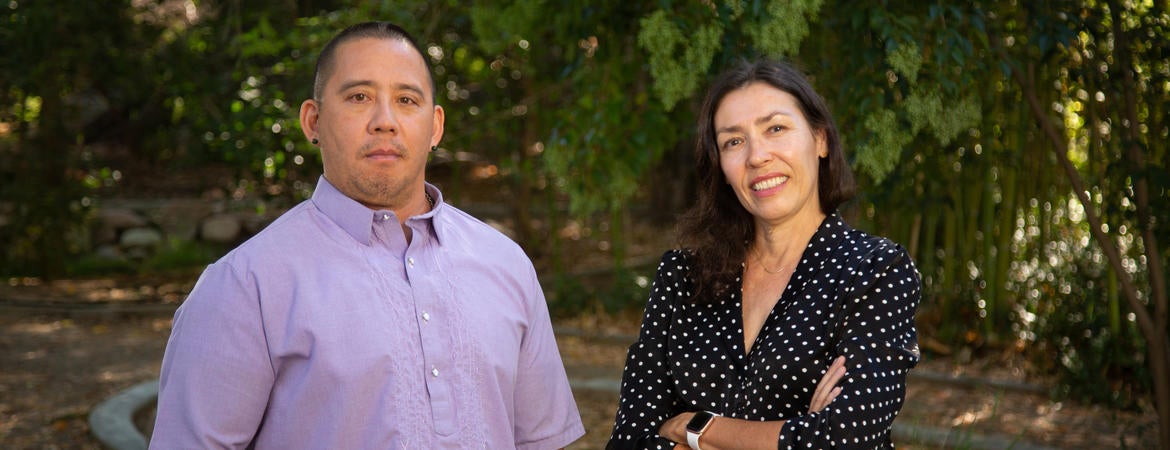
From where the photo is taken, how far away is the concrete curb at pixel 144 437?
4363 mm

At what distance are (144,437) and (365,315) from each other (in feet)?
11.0

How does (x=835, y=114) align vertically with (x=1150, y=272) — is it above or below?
above

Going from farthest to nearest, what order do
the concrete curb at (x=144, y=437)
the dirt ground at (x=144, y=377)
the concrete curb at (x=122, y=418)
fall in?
the dirt ground at (x=144, y=377)
the concrete curb at (x=122, y=418)
the concrete curb at (x=144, y=437)

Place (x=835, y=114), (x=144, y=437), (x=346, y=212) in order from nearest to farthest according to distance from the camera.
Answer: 1. (x=346, y=212)
2. (x=835, y=114)
3. (x=144, y=437)

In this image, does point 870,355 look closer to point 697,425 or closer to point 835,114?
point 697,425

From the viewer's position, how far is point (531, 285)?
2.19 meters

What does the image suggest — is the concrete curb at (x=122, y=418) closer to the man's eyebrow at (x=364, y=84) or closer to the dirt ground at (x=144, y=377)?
the dirt ground at (x=144, y=377)

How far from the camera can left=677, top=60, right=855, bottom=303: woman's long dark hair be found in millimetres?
2311

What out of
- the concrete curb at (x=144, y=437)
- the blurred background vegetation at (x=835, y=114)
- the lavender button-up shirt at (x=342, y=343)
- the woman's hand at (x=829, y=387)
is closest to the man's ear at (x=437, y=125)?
the lavender button-up shirt at (x=342, y=343)

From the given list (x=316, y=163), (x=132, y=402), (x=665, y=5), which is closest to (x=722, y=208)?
(x=665, y=5)

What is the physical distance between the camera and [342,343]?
6.03ft

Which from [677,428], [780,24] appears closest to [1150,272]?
[780,24]

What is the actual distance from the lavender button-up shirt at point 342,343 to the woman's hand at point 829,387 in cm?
56

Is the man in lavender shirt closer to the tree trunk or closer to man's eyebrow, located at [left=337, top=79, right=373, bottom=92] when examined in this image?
man's eyebrow, located at [left=337, top=79, right=373, bottom=92]
